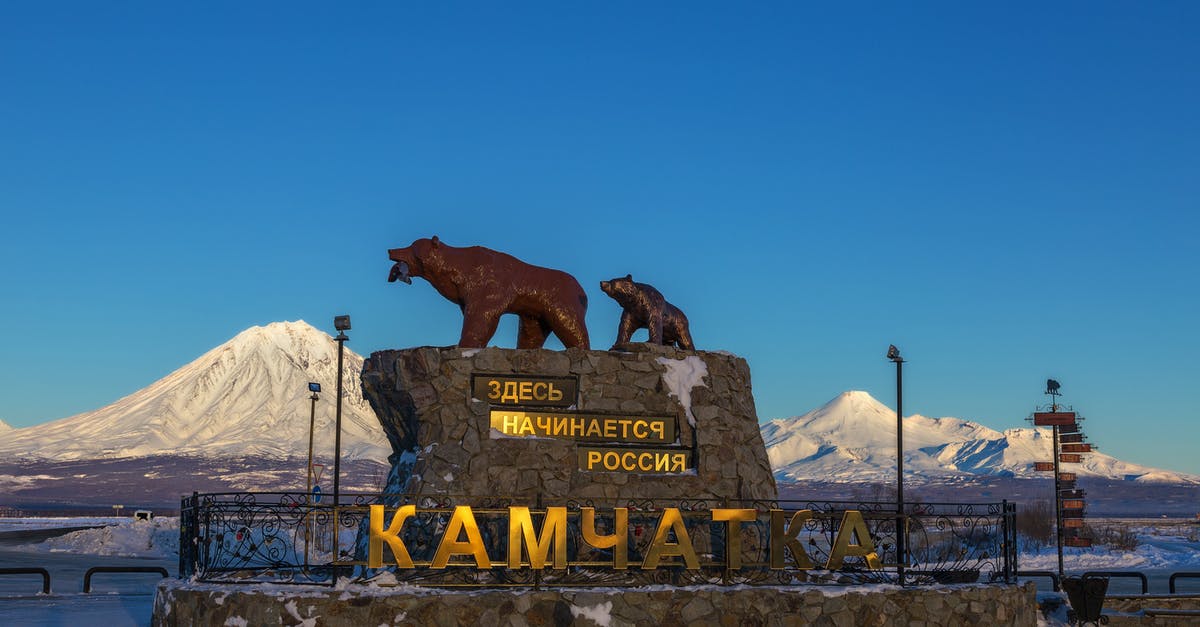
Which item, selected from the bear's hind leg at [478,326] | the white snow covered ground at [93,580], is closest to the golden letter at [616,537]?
the bear's hind leg at [478,326]

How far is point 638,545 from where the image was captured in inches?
622

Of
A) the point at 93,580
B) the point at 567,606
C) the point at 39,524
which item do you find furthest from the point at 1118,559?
the point at 39,524

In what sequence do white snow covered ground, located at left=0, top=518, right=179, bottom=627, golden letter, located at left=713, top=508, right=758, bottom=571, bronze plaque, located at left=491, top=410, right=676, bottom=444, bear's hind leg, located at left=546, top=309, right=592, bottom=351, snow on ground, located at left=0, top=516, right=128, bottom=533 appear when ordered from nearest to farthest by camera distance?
golden letter, located at left=713, top=508, right=758, bottom=571, bronze plaque, located at left=491, top=410, right=676, bottom=444, bear's hind leg, located at left=546, top=309, right=592, bottom=351, white snow covered ground, located at left=0, top=518, right=179, bottom=627, snow on ground, located at left=0, top=516, right=128, bottom=533

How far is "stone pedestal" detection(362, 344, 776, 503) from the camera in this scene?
15.9 metres

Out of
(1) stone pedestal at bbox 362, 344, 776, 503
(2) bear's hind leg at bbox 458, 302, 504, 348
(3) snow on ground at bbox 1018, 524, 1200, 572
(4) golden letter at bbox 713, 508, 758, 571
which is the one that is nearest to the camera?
(4) golden letter at bbox 713, 508, 758, 571

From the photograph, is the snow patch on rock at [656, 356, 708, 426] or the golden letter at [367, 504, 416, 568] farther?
the snow patch on rock at [656, 356, 708, 426]

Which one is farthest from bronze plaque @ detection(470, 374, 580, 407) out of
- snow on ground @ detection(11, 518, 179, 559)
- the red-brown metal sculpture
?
snow on ground @ detection(11, 518, 179, 559)

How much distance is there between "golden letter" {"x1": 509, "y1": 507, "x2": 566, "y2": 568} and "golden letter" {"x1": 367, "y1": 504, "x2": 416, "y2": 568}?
1.20m

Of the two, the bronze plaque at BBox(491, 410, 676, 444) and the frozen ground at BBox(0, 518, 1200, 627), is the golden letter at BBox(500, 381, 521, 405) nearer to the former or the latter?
the bronze plaque at BBox(491, 410, 676, 444)

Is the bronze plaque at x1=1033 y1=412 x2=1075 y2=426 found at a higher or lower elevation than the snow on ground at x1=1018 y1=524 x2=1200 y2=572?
higher

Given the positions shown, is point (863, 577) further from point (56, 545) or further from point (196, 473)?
point (196, 473)

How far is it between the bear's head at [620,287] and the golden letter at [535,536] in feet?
16.1

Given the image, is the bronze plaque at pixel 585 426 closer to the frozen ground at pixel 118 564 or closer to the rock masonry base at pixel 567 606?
the rock masonry base at pixel 567 606

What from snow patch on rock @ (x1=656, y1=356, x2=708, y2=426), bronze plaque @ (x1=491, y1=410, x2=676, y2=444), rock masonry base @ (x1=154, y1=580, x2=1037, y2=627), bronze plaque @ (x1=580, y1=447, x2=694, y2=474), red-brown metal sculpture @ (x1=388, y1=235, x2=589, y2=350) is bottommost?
rock masonry base @ (x1=154, y1=580, x2=1037, y2=627)
